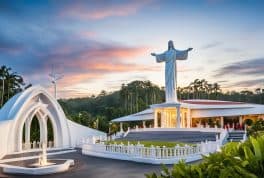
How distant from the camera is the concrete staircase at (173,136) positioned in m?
23.4

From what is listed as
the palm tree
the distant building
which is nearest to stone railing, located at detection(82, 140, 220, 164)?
the distant building

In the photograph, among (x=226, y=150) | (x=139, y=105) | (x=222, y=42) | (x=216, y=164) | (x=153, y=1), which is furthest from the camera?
(x=139, y=105)

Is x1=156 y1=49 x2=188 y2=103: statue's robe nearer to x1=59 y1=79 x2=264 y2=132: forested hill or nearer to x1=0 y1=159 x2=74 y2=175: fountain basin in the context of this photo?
x1=0 y1=159 x2=74 y2=175: fountain basin

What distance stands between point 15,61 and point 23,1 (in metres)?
10.8

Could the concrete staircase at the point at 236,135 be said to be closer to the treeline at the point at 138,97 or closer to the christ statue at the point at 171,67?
the christ statue at the point at 171,67

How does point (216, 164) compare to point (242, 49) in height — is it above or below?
below

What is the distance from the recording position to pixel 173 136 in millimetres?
25703

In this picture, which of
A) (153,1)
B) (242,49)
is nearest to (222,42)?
Answer: (242,49)

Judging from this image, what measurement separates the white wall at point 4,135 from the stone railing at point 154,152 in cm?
617

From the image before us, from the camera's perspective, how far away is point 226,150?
10.7 feet

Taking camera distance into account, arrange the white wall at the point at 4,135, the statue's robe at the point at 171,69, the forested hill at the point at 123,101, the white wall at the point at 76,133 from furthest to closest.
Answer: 1. the forested hill at the point at 123,101
2. the statue's robe at the point at 171,69
3. the white wall at the point at 76,133
4. the white wall at the point at 4,135

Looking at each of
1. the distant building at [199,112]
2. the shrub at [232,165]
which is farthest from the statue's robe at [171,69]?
the shrub at [232,165]

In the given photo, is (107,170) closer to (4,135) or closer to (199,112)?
(4,135)

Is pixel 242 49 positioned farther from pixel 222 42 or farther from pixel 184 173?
pixel 184 173
